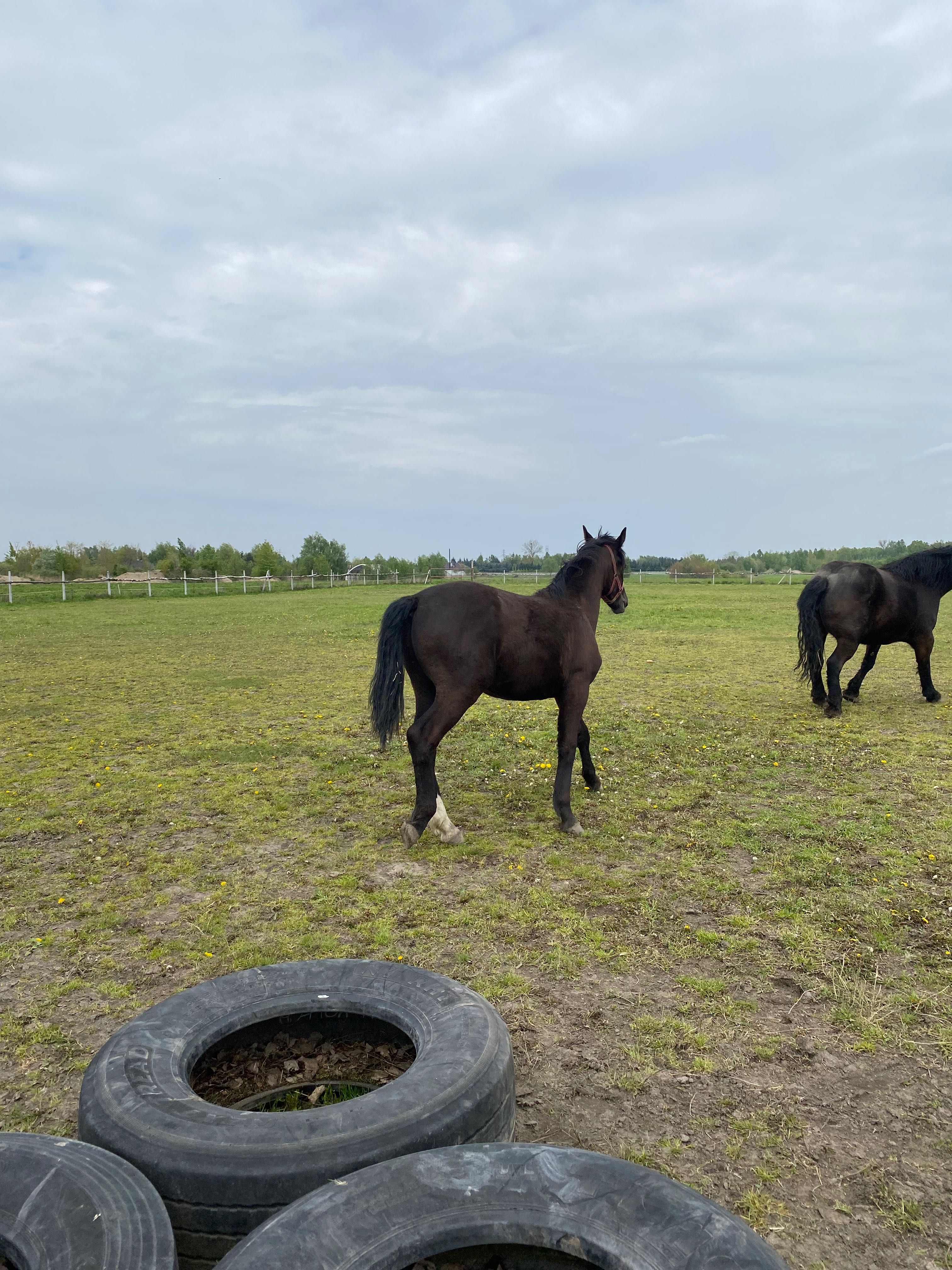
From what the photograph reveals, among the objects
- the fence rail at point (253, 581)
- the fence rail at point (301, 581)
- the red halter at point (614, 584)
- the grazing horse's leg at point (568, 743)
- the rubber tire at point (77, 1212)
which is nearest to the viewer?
the rubber tire at point (77, 1212)

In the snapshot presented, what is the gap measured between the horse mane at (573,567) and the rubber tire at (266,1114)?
13.1 ft

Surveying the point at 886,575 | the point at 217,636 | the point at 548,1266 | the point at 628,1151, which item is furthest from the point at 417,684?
the point at 217,636

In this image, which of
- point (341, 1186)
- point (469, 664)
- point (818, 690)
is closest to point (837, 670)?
point (818, 690)

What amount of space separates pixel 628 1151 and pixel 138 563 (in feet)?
246

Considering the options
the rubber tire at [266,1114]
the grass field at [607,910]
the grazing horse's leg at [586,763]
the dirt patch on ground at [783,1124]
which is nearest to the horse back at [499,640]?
the grazing horse's leg at [586,763]

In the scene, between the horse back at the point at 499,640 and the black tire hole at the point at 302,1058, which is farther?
the horse back at the point at 499,640

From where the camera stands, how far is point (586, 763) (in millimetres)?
6715

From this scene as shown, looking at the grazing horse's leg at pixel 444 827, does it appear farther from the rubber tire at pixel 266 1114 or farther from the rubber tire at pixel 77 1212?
the rubber tire at pixel 77 1212

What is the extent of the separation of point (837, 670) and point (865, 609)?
0.85 meters

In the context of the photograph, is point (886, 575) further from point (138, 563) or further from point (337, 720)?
point (138, 563)

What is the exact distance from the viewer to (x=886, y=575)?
10242mm

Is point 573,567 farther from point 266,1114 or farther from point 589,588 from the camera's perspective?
point 266,1114

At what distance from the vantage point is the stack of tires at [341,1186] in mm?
1675

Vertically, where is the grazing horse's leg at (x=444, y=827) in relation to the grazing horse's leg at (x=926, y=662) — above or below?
below
